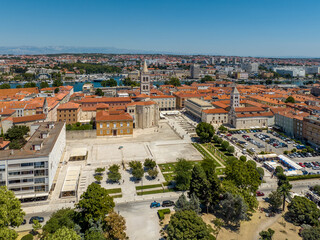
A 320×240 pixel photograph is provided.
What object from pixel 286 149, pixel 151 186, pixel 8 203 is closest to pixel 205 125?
pixel 286 149

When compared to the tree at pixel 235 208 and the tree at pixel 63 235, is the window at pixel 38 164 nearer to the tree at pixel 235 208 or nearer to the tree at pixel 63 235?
the tree at pixel 63 235

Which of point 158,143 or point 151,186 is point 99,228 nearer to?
point 151,186

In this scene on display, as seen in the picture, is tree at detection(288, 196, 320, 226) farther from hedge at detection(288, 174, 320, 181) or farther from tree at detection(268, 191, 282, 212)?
hedge at detection(288, 174, 320, 181)

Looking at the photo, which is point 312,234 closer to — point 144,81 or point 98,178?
point 98,178

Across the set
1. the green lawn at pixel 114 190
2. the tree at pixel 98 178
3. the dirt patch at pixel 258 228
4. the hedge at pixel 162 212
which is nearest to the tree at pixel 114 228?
the hedge at pixel 162 212

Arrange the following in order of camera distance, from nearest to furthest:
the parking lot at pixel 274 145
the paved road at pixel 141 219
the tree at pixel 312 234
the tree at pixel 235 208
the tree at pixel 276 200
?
1. the tree at pixel 312 234
2. the paved road at pixel 141 219
3. the tree at pixel 235 208
4. the tree at pixel 276 200
5. the parking lot at pixel 274 145

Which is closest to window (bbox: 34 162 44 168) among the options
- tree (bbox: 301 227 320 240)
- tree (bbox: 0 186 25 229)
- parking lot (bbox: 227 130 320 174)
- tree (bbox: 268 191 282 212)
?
tree (bbox: 0 186 25 229)

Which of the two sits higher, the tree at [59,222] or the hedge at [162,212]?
the tree at [59,222]

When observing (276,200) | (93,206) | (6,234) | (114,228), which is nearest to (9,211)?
(6,234)
